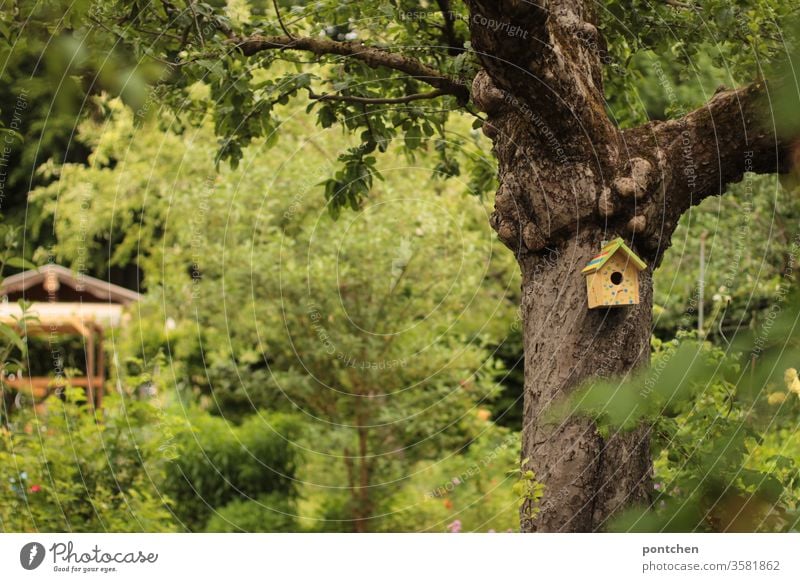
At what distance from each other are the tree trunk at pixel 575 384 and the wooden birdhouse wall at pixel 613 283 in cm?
10

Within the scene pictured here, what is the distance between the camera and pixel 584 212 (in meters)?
2.71

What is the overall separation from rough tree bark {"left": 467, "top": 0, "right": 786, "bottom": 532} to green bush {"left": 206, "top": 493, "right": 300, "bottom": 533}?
3.51 m

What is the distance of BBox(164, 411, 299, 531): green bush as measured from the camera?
20.8 ft

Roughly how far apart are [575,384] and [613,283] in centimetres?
34

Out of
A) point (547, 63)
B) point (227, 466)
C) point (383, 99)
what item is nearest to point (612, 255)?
point (547, 63)

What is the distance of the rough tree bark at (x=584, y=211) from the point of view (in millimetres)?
2684

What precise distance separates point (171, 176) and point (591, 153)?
6.96 meters

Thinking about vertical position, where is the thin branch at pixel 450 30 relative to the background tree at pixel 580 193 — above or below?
above

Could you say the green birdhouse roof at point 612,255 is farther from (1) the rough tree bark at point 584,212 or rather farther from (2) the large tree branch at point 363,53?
(2) the large tree branch at point 363,53

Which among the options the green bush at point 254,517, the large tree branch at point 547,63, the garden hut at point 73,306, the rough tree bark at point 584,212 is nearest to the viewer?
the large tree branch at point 547,63

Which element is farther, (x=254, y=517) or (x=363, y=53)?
(x=254, y=517)

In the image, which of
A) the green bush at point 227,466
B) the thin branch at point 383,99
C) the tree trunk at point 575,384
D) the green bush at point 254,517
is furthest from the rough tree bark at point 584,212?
the green bush at point 227,466

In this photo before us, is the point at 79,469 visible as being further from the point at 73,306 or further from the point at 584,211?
the point at 73,306

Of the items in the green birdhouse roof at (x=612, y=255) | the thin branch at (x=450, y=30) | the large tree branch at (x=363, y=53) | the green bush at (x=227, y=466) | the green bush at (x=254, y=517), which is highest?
the thin branch at (x=450, y=30)
